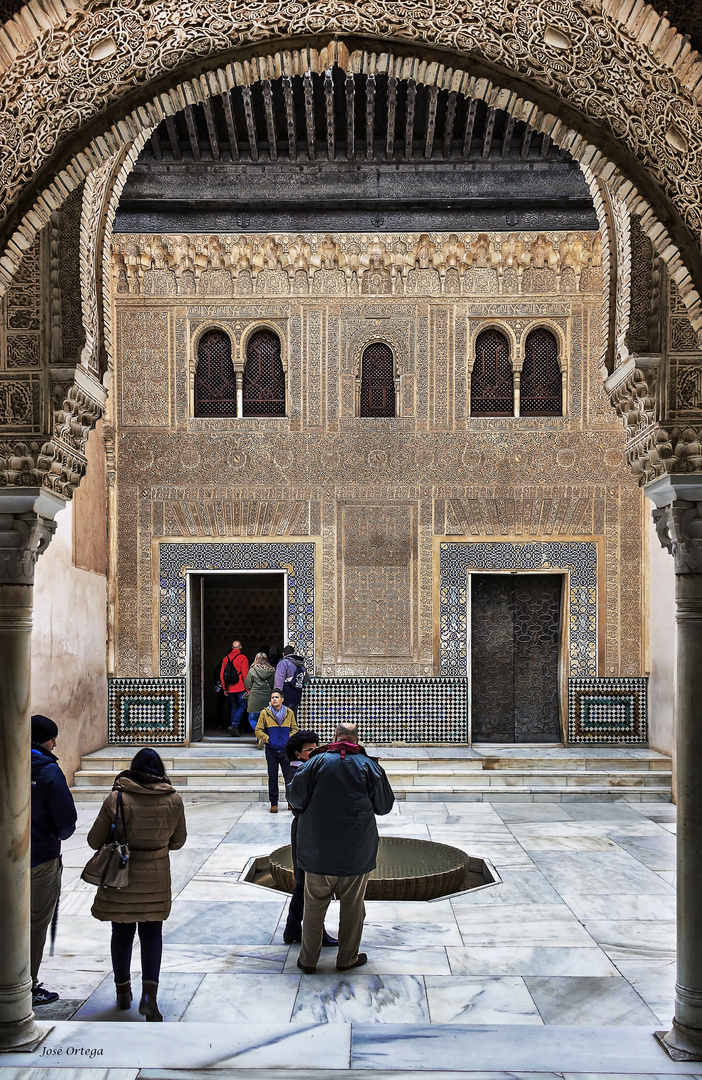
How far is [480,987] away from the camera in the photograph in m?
4.52

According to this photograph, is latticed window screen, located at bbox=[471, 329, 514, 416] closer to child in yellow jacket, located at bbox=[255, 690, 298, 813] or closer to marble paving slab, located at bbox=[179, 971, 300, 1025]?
child in yellow jacket, located at bbox=[255, 690, 298, 813]

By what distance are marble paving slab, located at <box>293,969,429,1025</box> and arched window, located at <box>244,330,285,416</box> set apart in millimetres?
7596

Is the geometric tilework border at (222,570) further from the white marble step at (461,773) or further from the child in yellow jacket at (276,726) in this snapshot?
the child in yellow jacket at (276,726)

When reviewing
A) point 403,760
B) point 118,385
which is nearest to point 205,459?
point 118,385

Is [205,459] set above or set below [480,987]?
above

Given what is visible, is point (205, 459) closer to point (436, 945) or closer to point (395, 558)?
point (395, 558)

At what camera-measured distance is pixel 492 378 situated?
11289 millimetres

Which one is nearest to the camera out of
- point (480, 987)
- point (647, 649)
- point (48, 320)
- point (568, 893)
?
point (48, 320)

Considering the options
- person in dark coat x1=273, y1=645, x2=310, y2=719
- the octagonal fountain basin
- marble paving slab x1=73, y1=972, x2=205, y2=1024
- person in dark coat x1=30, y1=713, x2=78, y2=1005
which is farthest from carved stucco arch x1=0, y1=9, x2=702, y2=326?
person in dark coat x1=273, y1=645, x2=310, y2=719

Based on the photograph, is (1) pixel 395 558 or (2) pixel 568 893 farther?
(1) pixel 395 558

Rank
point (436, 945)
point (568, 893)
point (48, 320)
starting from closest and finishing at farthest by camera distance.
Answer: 1. point (48, 320)
2. point (436, 945)
3. point (568, 893)

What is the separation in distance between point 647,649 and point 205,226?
22.7 ft

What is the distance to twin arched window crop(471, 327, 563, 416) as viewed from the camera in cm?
1125

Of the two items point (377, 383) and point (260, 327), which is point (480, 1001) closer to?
point (377, 383)
